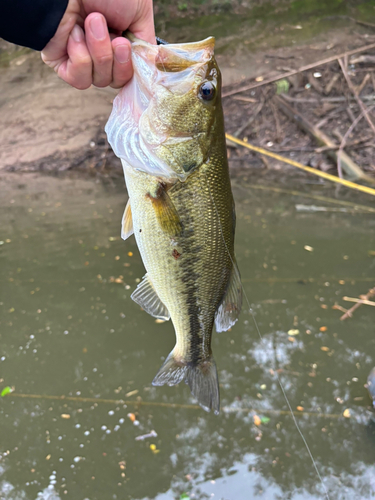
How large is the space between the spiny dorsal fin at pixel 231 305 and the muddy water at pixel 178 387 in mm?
A: 1568

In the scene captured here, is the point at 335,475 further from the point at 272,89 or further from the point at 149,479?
the point at 272,89

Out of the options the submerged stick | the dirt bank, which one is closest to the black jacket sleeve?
the submerged stick

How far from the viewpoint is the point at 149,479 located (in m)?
2.61

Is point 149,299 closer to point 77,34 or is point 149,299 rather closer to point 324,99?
point 77,34

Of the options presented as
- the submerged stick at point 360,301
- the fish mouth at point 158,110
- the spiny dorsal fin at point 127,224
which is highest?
the fish mouth at point 158,110

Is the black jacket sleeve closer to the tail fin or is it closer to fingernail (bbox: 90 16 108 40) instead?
fingernail (bbox: 90 16 108 40)

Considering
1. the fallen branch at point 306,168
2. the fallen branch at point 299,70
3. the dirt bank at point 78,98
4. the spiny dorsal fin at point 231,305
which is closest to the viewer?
the spiny dorsal fin at point 231,305

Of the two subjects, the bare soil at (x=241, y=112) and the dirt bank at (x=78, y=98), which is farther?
the dirt bank at (x=78, y=98)

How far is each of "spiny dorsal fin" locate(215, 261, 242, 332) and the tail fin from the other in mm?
214

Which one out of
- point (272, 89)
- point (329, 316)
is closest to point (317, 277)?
point (329, 316)

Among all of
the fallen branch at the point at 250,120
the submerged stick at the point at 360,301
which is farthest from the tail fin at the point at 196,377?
the fallen branch at the point at 250,120

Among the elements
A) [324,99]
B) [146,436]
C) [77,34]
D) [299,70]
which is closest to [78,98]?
[299,70]

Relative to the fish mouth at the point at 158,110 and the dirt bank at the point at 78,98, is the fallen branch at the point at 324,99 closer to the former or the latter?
the dirt bank at the point at 78,98

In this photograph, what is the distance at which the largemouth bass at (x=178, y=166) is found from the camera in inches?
53.0
